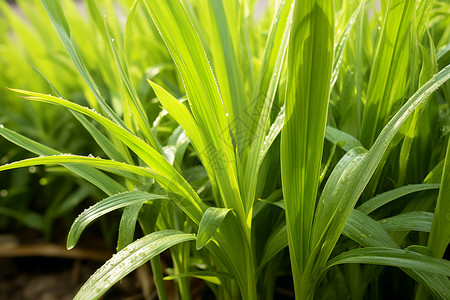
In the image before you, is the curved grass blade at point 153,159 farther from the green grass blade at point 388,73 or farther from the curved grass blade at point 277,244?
the green grass blade at point 388,73

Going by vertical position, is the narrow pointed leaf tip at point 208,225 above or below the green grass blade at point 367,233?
above

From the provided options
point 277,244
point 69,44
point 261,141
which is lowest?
point 277,244

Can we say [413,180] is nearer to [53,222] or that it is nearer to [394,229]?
[394,229]

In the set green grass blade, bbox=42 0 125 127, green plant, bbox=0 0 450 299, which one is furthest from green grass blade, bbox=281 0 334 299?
green grass blade, bbox=42 0 125 127

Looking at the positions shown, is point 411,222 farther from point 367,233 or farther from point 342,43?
point 342,43

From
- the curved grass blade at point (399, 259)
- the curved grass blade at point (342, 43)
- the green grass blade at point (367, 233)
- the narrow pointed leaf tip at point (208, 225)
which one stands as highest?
the curved grass blade at point (342, 43)

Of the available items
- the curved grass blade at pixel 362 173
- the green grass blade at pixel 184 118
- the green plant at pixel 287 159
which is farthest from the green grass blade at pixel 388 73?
the green grass blade at pixel 184 118

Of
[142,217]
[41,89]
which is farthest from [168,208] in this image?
[41,89]

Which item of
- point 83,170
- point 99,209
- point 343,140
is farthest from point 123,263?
point 343,140
